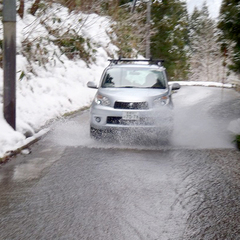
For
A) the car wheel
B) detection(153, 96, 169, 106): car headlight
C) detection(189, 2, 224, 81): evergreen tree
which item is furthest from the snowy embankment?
detection(189, 2, 224, 81): evergreen tree

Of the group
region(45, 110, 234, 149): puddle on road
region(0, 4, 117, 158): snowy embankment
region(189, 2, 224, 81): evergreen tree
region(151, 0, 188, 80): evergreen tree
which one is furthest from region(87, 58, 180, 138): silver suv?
region(189, 2, 224, 81): evergreen tree

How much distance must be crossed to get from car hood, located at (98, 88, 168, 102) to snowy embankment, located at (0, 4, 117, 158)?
6.75ft

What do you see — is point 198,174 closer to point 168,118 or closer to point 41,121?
point 168,118

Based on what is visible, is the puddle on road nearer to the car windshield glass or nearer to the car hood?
the car hood

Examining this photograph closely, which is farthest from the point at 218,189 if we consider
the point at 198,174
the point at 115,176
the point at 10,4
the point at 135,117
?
the point at 10,4

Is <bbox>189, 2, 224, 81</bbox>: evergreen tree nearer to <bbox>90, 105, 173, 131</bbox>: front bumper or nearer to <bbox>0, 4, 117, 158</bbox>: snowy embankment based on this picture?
<bbox>0, 4, 117, 158</bbox>: snowy embankment

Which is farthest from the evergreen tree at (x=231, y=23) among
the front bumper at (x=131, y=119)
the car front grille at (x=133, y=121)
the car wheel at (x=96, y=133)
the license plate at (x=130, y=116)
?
the car wheel at (x=96, y=133)

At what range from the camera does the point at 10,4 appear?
346 inches

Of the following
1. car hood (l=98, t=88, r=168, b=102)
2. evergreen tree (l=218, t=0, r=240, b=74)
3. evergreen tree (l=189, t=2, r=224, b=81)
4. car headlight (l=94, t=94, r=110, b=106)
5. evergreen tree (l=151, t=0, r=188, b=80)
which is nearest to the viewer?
car hood (l=98, t=88, r=168, b=102)

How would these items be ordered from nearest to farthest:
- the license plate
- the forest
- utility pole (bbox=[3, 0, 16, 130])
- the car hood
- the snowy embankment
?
1. utility pole (bbox=[3, 0, 16, 130])
2. the license plate
3. the car hood
4. the snowy embankment
5. the forest

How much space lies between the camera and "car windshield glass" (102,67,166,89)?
34.6 ft

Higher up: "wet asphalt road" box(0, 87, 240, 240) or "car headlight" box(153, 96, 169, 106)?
"car headlight" box(153, 96, 169, 106)

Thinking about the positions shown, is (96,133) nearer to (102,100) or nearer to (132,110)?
(102,100)

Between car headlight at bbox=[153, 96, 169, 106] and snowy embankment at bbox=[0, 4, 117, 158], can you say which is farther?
snowy embankment at bbox=[0, 4, 117, 158]
